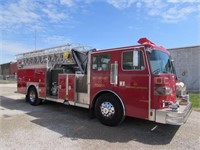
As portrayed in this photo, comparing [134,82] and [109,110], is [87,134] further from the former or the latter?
[134,82]

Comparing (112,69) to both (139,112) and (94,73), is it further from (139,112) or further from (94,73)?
(139,112)

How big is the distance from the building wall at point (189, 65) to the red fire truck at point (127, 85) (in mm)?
11139

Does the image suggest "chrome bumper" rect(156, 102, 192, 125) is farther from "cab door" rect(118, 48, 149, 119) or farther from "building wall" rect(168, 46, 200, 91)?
"building wall" rect(168, 46, 200, 91)

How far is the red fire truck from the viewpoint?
16.0ft

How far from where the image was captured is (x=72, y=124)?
238 inches

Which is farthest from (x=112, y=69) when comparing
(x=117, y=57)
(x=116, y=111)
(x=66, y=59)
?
(x=66, y=59)

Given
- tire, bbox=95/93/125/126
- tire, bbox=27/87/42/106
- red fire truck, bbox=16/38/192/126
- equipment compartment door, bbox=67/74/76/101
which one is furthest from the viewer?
tire, bbox=27/87/42/106

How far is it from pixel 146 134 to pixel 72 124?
220cm

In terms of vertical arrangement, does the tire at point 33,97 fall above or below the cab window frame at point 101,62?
below

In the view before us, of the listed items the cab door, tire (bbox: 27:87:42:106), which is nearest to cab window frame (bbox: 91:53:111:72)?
the cab door

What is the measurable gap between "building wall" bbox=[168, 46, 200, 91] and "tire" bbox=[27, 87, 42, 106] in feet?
39.8

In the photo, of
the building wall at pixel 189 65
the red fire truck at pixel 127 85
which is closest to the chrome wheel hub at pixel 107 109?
the red fire truck at pixel 127 85

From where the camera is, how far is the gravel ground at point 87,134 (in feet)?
14.5

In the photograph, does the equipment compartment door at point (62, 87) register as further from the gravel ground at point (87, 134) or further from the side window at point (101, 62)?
the side window at point (101, 62)
